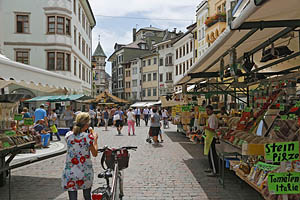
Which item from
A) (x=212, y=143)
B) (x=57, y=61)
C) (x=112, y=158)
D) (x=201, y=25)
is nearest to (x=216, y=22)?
(x=201, y=25)

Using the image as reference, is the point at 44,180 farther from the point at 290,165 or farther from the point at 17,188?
the point at 290,165

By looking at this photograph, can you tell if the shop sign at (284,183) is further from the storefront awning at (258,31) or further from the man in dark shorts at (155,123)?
the man in dark shorts at (155,123)

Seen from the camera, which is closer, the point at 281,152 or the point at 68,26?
the point at 281,152

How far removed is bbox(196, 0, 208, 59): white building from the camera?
36.3 meters

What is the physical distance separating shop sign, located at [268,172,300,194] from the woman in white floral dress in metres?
2.38

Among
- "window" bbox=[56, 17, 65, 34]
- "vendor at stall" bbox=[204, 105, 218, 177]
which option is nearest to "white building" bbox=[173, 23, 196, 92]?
"window" bbox=[56, 17, 65, 34]

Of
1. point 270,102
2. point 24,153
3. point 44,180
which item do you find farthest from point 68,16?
point 270,102

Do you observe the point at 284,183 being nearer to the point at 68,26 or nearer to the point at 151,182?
the point at 151,182

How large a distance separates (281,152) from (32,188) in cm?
537

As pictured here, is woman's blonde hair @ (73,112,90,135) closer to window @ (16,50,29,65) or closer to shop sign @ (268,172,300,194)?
shop sign @ (268,172,300,194)

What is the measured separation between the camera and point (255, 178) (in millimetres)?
4863

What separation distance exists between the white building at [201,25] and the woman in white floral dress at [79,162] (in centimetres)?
3342

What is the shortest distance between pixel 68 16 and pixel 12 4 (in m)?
5.66

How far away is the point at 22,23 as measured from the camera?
99.5ft
